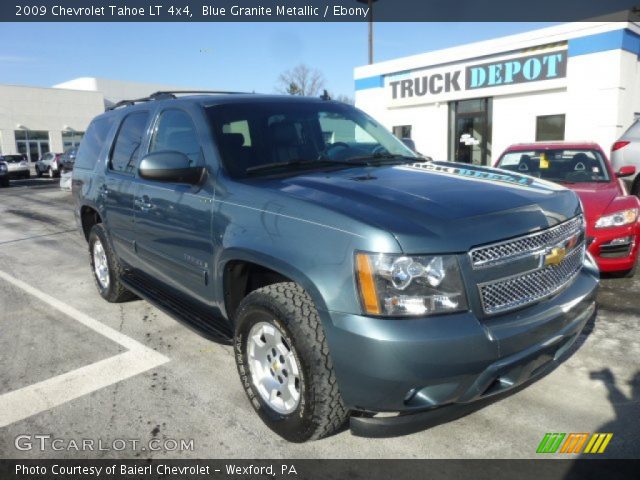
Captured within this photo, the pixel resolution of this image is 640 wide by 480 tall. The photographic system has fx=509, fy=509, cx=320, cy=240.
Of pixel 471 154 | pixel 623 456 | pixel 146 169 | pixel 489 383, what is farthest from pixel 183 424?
pixel 471 154

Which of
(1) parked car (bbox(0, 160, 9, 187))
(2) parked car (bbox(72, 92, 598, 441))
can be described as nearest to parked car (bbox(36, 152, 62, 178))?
(1) parked car (bbox(0, 160, 9, 187))

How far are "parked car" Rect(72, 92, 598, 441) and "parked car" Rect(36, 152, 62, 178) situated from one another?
2973cm

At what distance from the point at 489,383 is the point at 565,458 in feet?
2.58

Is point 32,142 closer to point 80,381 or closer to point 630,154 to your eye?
point 630,154

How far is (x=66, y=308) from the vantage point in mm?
5285

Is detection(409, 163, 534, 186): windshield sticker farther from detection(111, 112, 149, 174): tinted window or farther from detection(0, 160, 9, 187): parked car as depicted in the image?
detection(0, 160, 9, 187): parked car

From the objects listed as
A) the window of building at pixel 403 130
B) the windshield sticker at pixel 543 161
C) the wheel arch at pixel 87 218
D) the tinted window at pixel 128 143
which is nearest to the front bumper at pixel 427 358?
the tinted window at pixel 128 143

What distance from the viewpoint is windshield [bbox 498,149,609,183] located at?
21.0ft

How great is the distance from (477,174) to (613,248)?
2825 mm

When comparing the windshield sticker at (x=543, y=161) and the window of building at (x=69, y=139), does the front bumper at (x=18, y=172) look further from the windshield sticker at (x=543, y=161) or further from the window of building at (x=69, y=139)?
the windshield sticker at (x=543, y=161)

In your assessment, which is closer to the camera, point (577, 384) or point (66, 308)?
point (577, 384)

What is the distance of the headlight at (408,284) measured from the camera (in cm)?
224

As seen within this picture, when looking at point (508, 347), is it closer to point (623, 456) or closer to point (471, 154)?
point (623, 456)

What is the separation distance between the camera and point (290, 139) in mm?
3609
